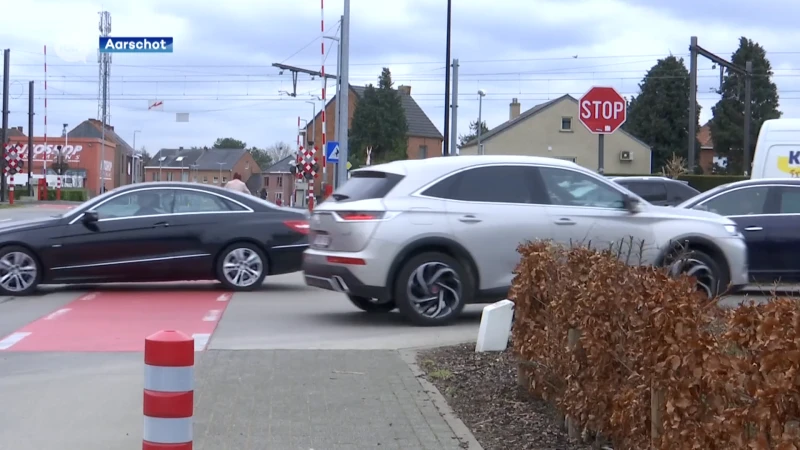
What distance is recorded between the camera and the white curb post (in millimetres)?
8844

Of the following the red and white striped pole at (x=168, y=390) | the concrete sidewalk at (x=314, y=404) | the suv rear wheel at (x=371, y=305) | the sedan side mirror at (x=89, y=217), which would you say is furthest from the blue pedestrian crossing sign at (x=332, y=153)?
the red and white striped pole at (x=168, y=390)

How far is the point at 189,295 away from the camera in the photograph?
44.5 ft

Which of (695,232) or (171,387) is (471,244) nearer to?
(695,232)

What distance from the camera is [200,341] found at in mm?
9773

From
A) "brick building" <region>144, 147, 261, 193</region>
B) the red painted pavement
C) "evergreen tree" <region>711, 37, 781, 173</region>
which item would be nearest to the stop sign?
the red painted pavement

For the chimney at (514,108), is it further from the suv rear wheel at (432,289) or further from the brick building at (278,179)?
the suv rear wheel at (432,289)

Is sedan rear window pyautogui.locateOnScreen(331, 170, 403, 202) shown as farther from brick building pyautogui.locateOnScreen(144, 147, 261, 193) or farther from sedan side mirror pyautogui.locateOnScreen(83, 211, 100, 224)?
brick building pyautogui.locateOnScreen(144, 147, 261, 193)

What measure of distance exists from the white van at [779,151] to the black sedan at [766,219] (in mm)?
4926

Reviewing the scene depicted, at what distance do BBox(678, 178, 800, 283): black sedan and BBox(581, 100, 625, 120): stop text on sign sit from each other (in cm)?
167

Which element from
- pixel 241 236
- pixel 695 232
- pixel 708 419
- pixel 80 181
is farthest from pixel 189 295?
pixel 80 181

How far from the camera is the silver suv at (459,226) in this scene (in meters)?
10.5

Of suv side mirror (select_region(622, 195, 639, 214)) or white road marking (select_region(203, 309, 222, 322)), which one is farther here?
white road marking (select_region(203, 309, 222, 322))

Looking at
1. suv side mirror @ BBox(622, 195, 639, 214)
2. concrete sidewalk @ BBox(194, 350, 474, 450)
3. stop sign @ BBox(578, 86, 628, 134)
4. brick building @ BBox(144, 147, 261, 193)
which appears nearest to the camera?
concrete sidewalk @ BBox(194, 350, 474, 450)

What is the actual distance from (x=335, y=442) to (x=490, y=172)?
5.41m
